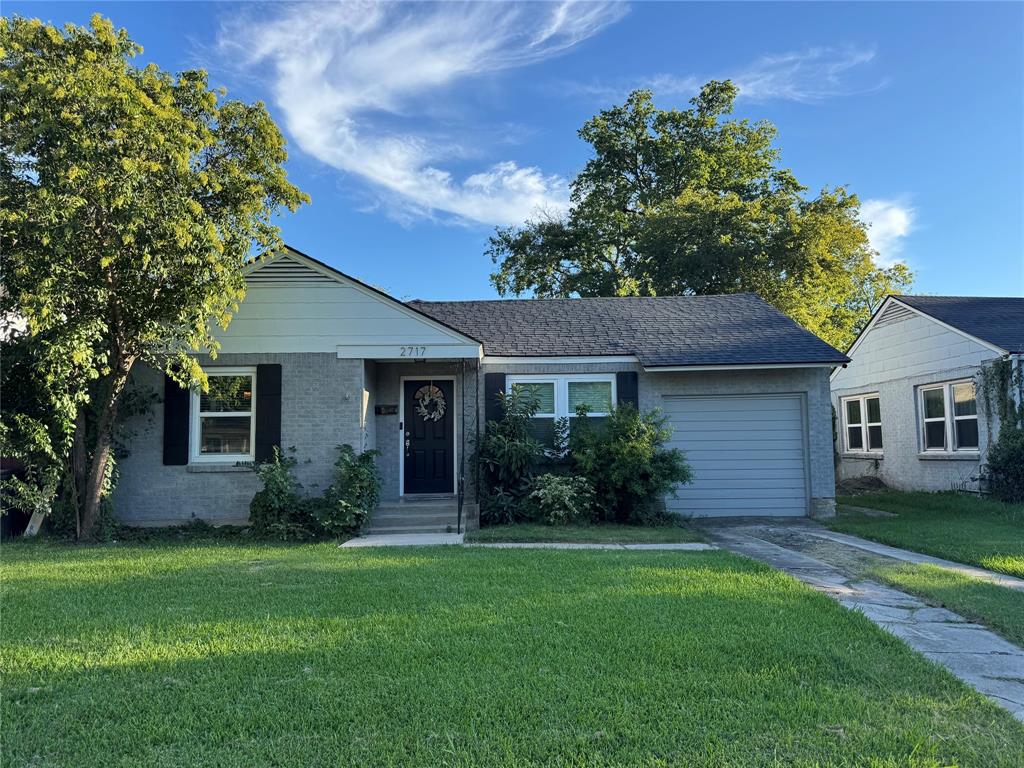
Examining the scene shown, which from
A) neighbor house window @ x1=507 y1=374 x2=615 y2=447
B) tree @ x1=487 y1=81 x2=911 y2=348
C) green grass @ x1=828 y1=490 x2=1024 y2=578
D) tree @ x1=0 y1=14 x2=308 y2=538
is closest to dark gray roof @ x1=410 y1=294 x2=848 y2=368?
neighbor house window @ x1=507 y1=374 x2=615 y2=447

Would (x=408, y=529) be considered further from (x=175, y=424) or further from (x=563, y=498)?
(x=175, y=424)

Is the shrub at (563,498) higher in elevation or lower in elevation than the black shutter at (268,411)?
lower

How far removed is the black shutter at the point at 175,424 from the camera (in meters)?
9.95

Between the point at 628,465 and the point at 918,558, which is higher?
the point at 628,465

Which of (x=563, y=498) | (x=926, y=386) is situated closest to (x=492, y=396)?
(x=563, y=498)

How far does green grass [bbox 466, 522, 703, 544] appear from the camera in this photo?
28.3ft

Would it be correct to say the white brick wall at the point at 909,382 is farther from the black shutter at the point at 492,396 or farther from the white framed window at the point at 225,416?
the white framed window at the point at 225,416

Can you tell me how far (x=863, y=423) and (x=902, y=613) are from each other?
13116 mm

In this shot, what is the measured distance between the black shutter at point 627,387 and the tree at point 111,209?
6.14 m

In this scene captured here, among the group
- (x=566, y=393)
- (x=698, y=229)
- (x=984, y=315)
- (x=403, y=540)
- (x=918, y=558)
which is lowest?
(x=918, y=558)

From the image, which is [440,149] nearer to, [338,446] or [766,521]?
[338,446]

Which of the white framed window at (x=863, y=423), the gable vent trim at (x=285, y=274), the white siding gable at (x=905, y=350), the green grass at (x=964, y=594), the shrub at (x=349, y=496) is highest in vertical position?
the gable vent trim at (x=285, y=274)

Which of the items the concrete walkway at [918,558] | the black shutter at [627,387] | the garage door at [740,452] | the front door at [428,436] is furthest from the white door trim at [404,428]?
the concrete walkway at [918,558]

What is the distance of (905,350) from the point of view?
1471 centimetres
